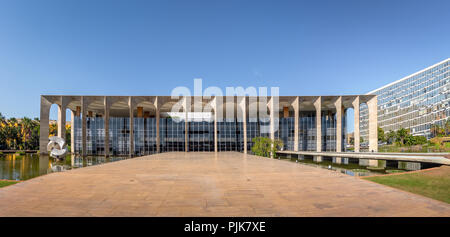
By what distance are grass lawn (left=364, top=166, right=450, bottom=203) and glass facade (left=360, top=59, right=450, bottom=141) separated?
83.5 m

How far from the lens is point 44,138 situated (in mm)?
41406

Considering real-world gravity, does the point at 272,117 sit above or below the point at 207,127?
above

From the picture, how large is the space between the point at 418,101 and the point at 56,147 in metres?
110

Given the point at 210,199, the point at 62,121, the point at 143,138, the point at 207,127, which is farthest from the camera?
the point at 207,127

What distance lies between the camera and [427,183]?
9.20 metres

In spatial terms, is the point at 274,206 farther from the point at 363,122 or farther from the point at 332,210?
the point at 363,122

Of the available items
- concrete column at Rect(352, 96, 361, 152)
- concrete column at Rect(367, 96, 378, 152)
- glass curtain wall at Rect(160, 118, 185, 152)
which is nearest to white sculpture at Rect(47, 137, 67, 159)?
glass curtain wall at Rect(160, 118, 185, 152)

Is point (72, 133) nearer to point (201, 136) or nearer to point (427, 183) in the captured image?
point (201, 136)

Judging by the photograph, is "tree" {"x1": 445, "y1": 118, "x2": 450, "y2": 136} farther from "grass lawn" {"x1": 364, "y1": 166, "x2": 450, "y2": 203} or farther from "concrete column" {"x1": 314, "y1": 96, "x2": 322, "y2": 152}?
"grass lawn" {"x1": 364, "y1": 166, "x2": 450, "y2": 203}

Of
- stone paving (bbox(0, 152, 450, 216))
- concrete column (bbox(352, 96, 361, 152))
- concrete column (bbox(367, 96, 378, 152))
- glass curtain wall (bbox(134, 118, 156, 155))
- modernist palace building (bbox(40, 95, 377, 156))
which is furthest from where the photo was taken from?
glass curtain wall (bbox(134, 118, 156, 155))

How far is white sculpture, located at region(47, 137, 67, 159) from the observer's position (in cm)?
3038

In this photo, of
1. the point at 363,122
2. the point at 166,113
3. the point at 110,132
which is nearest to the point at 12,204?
the point at 110,132

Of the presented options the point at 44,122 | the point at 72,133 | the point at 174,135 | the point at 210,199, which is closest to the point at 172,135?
the point at 174,135
